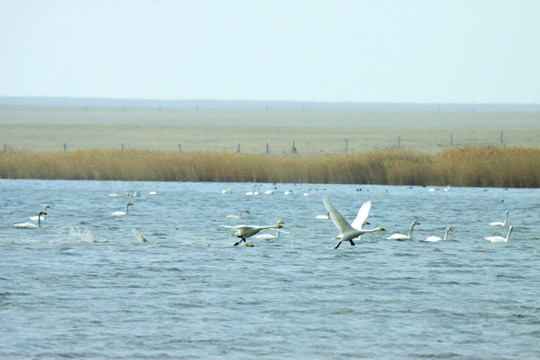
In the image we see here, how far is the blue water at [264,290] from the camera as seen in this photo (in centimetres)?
1173

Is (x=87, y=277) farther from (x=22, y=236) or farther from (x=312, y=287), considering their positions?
(x=22, y=236)

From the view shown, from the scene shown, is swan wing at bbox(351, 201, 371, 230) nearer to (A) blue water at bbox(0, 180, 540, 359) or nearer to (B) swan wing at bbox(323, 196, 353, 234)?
(B) swan wing at bbox(323, 196, 353, 234)

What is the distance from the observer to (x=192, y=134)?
363 feet

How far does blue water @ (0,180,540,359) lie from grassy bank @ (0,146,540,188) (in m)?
9.18

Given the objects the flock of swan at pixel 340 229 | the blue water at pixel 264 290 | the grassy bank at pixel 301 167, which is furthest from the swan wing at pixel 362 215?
the grassy bank at pixel 301 167

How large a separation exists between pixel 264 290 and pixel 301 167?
27034 millimetres

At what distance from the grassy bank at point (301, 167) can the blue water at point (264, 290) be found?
30.1ft

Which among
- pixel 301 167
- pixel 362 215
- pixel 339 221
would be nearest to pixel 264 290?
pixel 339 221

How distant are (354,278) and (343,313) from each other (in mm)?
3477

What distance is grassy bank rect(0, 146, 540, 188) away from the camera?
39.0 m

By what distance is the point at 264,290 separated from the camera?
15695mm

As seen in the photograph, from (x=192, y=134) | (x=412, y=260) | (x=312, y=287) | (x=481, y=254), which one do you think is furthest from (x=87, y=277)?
(x=192, y=134)

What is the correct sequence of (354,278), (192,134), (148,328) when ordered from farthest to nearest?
(192,134), (354,278), (148,328)

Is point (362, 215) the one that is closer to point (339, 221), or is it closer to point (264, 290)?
point (339, 221)
